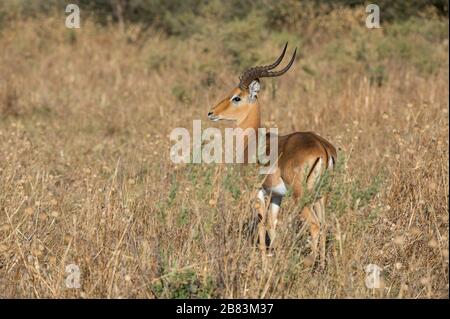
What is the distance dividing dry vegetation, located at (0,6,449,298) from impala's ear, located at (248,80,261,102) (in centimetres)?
60

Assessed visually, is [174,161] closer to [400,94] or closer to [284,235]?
[284,235]

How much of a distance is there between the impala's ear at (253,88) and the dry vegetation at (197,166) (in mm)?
595

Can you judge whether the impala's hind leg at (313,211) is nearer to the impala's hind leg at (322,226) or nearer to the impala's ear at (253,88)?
the impala's hind leg at (322,226)

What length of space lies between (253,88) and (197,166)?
0.72 metres

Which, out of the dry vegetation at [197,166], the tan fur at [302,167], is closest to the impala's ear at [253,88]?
the dry vegetation at [197,166]

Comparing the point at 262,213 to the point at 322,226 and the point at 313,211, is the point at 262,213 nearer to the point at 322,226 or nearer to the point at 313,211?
the point at 313,211

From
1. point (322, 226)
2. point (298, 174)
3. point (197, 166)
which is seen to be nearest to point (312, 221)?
point (298, 174)

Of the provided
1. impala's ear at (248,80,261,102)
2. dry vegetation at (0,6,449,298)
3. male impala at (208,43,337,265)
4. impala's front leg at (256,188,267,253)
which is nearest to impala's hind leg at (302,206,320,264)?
male impala at (208,43,337,265)

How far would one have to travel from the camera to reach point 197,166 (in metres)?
5.93

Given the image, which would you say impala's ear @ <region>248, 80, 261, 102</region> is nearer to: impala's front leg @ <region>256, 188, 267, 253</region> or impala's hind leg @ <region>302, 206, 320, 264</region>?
impala's front leg @ <region>256, 188, 267, 253</region>

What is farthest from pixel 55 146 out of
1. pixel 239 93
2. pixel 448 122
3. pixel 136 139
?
pixel 448 122

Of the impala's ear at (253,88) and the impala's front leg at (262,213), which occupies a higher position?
the impala's ear at (253,88)

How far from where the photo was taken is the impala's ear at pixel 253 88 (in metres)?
6.02
